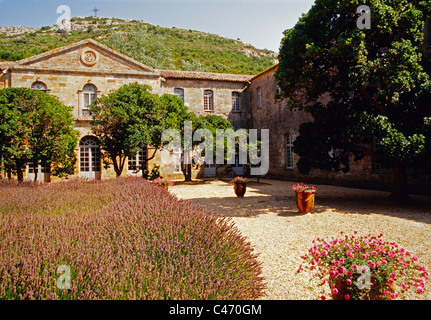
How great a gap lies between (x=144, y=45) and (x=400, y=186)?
1230 inches

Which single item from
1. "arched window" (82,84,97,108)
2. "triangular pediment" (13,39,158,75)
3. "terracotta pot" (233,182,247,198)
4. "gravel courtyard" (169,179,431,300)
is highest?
"triangular pediment" (13,39,158,75)

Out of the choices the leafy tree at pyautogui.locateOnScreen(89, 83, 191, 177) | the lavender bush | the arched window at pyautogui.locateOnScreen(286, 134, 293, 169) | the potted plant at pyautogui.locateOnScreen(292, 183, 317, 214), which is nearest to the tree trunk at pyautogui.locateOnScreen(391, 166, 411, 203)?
the potted plant at pyautogui.locateOnScreen(292, 183, 317, 214)

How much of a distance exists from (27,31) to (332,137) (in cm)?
6597

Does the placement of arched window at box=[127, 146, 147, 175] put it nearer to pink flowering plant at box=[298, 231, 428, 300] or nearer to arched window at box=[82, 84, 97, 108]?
arched window at box=[82, 84, 97, 108]

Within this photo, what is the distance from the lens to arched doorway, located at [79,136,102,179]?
17.5 meters

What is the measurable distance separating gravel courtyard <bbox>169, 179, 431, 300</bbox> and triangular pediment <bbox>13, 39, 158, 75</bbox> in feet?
41.3

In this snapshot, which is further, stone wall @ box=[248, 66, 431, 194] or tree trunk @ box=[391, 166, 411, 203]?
stone wall @ box=[248, 66, 431, 194]

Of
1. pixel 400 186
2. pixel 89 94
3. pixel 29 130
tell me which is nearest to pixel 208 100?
pixel 89 94

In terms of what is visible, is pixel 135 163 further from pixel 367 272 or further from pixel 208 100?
pixel 367 272

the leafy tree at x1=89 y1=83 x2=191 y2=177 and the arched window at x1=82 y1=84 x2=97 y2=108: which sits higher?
the arched window at x1=82 y1=84 x2=97 y2=108

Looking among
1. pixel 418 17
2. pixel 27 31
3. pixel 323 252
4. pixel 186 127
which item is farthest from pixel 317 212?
pixel 27 31

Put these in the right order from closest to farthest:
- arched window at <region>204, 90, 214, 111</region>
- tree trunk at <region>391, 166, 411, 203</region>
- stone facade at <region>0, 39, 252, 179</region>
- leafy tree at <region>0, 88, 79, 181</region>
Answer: tree trunk at <region>391, 166, 411, 203</region> → leafy tree at <region>0, 88, 79, 181</region> → stone facade at <region>0, 39, 252, 179</region> → arched window at <region>204, 90, 214, 111</region>

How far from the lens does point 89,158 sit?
17.7m
